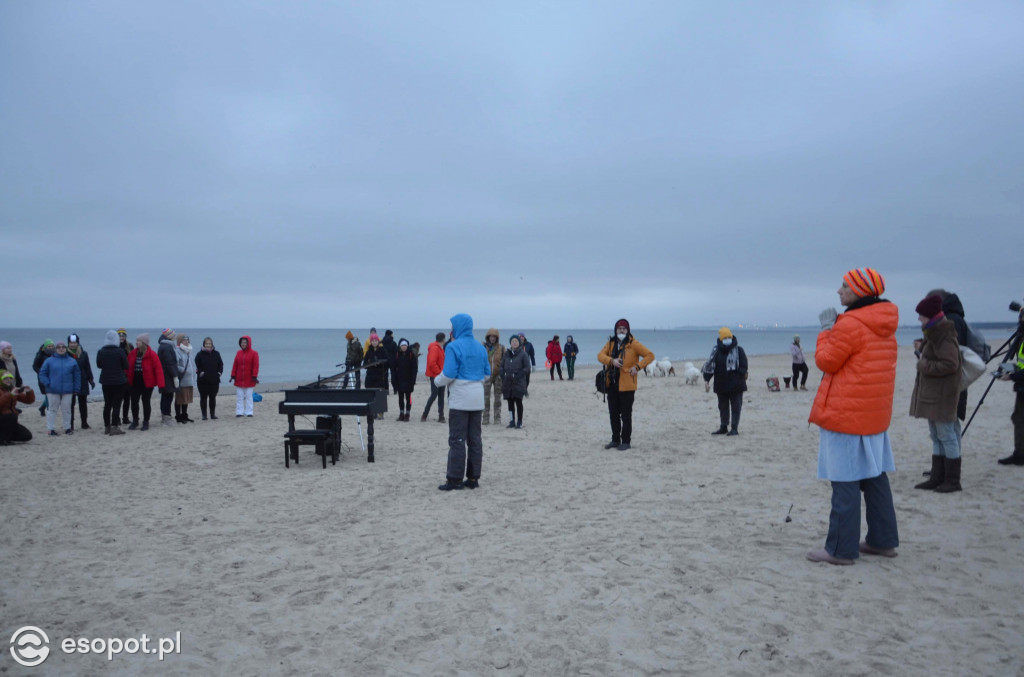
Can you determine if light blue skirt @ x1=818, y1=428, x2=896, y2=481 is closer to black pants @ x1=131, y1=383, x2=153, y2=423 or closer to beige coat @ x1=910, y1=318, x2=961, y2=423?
beige coat @ x1=910, y1=318, x2=961, y2=423

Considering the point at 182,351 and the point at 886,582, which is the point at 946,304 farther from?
the point at 182,351

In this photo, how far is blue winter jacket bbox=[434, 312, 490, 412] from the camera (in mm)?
7066

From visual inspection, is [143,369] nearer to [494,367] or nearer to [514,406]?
[494,367]

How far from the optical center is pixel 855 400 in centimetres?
433

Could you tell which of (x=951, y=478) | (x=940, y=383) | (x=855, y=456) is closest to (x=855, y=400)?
(x=855, y=456)

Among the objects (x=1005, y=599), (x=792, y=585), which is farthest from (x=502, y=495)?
(x=1005, y=599)

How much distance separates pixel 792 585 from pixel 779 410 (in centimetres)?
1049

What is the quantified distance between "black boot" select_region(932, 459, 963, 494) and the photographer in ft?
3.75

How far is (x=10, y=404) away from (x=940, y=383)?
42.2 ft

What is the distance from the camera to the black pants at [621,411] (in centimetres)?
938

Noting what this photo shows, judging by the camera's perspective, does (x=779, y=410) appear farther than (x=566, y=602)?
Yes

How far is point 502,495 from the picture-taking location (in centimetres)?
692

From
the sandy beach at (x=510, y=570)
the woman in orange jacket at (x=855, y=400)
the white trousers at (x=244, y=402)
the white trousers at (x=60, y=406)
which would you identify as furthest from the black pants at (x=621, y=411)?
the white trousers at (x=60, y=406)

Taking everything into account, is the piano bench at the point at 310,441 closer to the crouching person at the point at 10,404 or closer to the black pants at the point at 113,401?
the black pants at the point at 113,401
